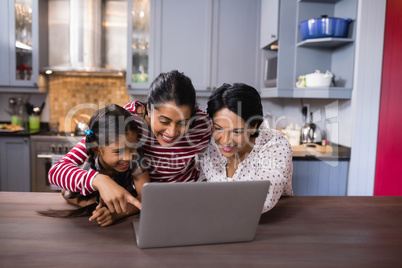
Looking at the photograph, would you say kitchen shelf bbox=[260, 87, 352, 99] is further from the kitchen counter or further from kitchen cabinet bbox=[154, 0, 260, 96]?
kitchen cabinet bbox=[154, 0, 260, 96]

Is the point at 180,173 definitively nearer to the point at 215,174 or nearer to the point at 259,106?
the point at 215,174

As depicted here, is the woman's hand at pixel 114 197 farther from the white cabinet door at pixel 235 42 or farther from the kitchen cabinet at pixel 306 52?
the white cabinet door at pixel 235 42

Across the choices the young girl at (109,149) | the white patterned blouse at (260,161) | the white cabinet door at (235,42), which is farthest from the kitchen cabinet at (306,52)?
the young girl at (109,149)

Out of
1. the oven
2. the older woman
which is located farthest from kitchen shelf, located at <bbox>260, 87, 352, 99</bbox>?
the oven

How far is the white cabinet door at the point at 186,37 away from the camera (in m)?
3.54

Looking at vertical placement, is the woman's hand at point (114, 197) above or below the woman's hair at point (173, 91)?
below

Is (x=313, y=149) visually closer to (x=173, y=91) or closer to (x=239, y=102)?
(x=239, y=102)

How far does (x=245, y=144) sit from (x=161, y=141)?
360 millimetres

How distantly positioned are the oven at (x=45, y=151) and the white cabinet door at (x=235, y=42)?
152 cm

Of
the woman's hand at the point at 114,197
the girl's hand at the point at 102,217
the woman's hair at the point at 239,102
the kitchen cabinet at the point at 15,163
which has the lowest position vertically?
the kitchen cabinet at the point at 15,163

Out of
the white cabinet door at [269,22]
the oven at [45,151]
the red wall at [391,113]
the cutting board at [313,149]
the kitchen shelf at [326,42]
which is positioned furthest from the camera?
the oven at [45,151]

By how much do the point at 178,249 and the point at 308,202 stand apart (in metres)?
0.69

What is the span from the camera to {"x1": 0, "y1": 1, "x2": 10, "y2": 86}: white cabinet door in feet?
11.6

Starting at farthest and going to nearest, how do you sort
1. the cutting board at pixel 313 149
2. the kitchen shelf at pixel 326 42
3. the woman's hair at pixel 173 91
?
the cutting board at pixel 313 149
the kitchen shelf at pixel 326 42
the woman's hair at pixel 173 91
